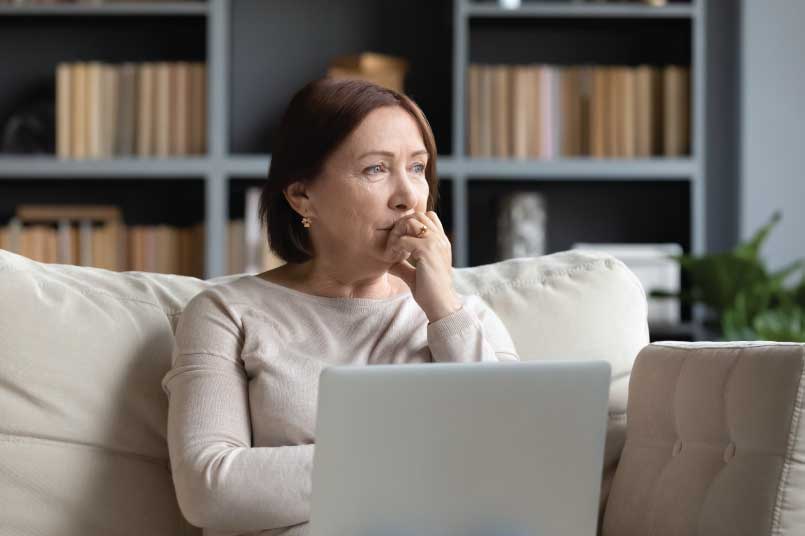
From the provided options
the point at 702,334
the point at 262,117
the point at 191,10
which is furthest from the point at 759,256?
the point at 191,10

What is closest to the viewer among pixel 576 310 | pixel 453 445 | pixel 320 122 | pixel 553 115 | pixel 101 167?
pixel 453 445

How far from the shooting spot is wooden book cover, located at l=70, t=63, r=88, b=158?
359 cm

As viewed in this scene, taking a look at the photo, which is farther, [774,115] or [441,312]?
[774,115]

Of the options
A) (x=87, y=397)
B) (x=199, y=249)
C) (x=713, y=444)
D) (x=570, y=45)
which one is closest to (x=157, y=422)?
(x=87, y=397)

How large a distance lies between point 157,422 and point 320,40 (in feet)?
8.30

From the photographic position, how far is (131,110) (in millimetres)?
3631

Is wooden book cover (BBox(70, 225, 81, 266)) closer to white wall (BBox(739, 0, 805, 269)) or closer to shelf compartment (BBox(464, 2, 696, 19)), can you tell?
shelf compartment (BBox(464, 2, 696, 19))

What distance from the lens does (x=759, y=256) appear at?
12.0 feet

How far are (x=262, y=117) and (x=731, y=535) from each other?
2854 millimetres

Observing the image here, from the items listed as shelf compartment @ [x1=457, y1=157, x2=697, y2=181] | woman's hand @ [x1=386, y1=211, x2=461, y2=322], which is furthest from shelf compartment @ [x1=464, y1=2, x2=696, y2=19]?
woman's hand @ [x1=386, y1=211, x2=461, y2=322]

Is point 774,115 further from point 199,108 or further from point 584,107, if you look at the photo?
point 199,108

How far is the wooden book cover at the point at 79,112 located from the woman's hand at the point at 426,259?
2.25 meters

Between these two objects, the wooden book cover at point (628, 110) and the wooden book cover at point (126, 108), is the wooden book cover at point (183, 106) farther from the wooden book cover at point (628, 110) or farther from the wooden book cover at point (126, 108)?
the wooden book cover at point (628, 110)

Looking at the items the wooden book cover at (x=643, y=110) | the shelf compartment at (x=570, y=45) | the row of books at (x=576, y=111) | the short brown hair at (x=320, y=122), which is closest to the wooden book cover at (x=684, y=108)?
the row of books at (x=576, y=111)
